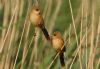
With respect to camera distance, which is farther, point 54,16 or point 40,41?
point 54,16

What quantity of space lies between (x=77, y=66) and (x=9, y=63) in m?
0.49

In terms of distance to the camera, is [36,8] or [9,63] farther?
[9,63]

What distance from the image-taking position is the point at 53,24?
173 inches

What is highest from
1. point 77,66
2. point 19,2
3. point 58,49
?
point 19,2

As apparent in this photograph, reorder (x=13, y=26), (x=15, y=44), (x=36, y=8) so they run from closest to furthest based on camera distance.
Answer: (x=36, y=8) → (x=13, y=26) → (x=15, y=44)

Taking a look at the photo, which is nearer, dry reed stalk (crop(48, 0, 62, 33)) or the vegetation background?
the vegetation background

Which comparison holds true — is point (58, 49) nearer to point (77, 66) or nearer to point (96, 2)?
point (77, 66)

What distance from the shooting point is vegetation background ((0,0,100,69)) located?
3.09m

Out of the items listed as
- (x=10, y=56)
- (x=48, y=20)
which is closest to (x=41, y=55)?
(x=10, y=56)

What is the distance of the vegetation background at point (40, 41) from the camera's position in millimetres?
3092

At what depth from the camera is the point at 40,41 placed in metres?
3.60

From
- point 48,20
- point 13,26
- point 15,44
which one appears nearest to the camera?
point 13,26

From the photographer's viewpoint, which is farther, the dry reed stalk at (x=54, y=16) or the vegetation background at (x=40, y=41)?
the dry reed stalk at (x=54, y=16)

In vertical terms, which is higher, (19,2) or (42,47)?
(19,2)
